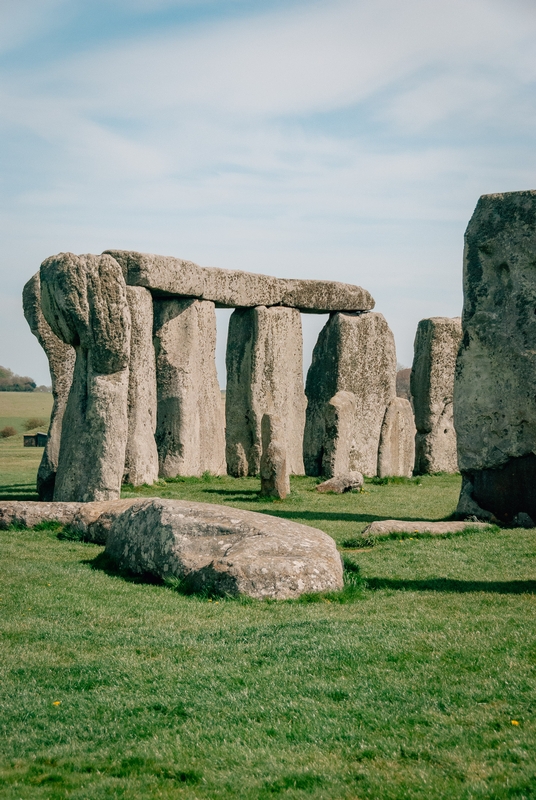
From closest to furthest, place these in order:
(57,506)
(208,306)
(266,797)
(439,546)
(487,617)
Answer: (266,797), (487,617), (439,546), (57,506), (208,306)

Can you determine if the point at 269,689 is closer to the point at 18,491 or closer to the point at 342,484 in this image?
the point at 342,484

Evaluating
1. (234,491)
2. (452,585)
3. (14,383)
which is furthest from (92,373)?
(14,383)

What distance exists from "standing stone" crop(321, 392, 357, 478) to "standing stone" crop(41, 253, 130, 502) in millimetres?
7493

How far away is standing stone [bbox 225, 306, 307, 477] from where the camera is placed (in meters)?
22.3

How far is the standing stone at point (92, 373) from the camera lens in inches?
504

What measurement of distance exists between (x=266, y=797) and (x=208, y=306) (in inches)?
697

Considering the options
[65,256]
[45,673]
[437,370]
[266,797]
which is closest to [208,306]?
[437,370]

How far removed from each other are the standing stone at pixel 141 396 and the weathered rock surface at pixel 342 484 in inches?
132

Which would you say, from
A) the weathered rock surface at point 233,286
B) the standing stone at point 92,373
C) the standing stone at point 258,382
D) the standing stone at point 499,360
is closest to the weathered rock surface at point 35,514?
the standing stone at point 92,373

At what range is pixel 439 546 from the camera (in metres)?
10.6

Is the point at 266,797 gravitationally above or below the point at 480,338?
below

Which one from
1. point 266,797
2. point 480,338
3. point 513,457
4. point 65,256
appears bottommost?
point 266,797

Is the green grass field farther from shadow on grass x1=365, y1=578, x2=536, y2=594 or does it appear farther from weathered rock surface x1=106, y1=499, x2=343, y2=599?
weathered rock surface x1=106, y1=499, x2=343, y2=599

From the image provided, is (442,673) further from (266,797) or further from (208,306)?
(208,306)
